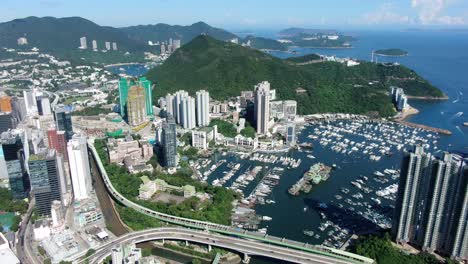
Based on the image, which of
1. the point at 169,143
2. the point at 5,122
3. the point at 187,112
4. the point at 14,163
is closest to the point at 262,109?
the point at 187,112

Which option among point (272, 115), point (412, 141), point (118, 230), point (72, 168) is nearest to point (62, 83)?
point (272, 115)

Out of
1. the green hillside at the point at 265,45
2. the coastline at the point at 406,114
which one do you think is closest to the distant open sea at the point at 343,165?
the coastline at the point at 406,114

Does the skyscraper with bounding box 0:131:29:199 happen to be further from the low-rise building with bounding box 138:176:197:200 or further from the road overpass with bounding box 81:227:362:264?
the road overpass with bounding box 81:227:362:264

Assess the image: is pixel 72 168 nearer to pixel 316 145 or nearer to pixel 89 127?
pixel 89 127

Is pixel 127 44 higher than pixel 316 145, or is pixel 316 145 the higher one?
pixel 127 44

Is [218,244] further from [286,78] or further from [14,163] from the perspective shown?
[286,78]
